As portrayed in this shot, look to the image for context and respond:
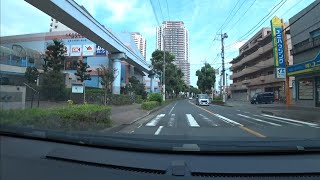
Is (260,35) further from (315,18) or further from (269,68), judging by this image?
(315,18)

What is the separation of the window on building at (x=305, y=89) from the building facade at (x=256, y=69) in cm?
1476

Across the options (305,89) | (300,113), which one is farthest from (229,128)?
(305,89)

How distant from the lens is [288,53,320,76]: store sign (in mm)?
28500

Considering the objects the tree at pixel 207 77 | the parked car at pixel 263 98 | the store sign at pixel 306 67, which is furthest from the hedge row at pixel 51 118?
the tree at pixel 207 77

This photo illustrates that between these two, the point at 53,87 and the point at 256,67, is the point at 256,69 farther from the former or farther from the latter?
the point at 53,87

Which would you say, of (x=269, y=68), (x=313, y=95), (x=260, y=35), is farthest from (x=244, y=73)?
(x=313, y=95)

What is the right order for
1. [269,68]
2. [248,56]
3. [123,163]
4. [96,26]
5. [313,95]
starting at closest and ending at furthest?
[123,163] < [96,26] < [313,95] < [269,68] < [248,56]

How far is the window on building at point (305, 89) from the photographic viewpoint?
Result: 33031mm

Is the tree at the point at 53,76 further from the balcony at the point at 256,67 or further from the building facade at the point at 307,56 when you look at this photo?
the balcony at the point at 256,67

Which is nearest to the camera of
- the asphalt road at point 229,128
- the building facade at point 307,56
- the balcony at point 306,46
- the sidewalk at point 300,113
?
the asphalt road at point 229,128

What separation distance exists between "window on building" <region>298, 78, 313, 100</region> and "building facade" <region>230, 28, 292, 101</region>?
14755 mm

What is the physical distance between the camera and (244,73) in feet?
258

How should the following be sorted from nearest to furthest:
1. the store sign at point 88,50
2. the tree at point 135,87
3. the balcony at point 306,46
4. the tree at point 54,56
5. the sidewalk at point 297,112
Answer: the sidewalk at point 297,112 < the balcony at point 306,46 < the tree at point 54,56 < the store sign at point 88,50 < the tree at point 135,87

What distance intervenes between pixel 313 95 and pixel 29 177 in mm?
32827
